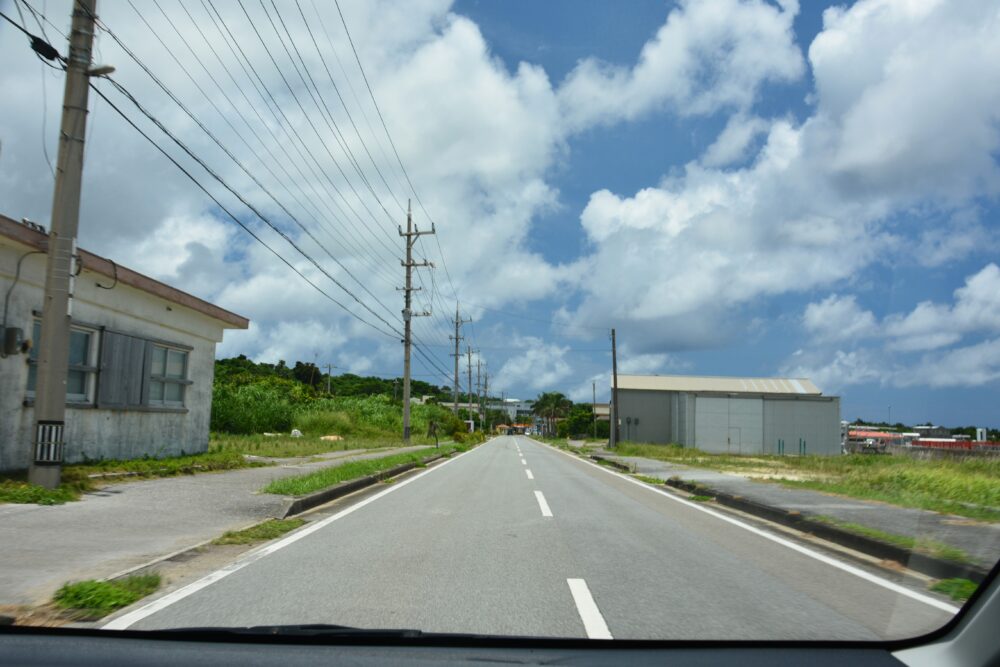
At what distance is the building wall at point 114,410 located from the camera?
12242mm

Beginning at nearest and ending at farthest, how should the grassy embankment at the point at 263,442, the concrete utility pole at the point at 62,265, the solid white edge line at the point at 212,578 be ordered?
1. the solid white edge line at the point at 212,578
2. the concrete utility pole at the point at 62,265
3. the grassy embankment at the point at 263,442

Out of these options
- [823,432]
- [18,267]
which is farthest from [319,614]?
[823,432]

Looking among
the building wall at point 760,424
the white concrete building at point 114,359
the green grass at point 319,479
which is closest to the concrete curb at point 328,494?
the green grass at point 319,479

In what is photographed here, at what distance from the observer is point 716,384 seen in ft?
244

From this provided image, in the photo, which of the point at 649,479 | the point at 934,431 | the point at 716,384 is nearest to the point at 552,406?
the point at 716,384

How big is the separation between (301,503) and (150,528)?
9.02 feet

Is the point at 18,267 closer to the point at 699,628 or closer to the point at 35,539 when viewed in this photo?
the point at 35,539

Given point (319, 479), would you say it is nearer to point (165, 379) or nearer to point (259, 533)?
point (259, 533)

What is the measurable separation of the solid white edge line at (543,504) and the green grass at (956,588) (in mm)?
5954

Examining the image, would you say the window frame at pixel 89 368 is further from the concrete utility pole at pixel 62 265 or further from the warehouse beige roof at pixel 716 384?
the warehouse beige roof at pixel 716 384

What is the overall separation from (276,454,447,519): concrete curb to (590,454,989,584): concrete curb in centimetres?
738

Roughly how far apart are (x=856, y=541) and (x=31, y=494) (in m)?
10.8

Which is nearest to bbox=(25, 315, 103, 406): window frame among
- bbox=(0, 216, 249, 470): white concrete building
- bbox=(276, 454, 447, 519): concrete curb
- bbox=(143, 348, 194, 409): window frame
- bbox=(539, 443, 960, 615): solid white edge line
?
bbox=(0, 216, 249, 470): white concrete building

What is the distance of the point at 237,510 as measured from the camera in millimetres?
10867
